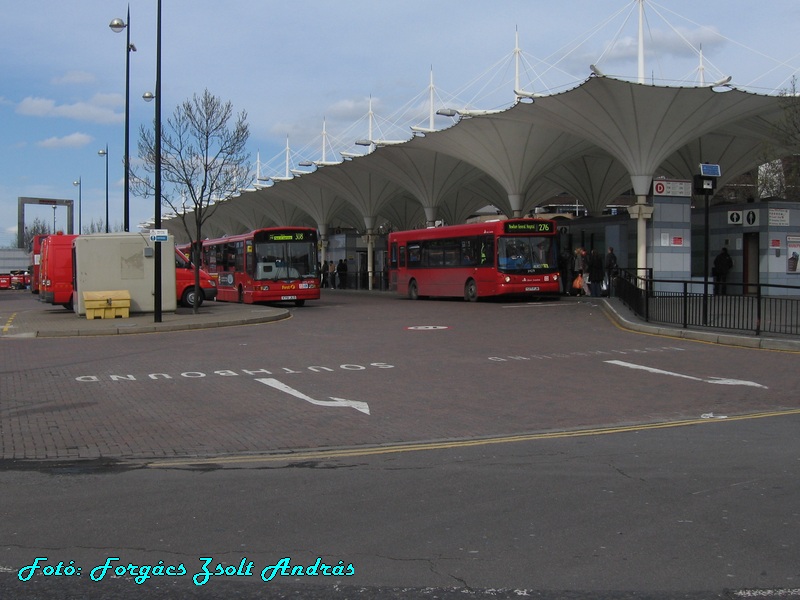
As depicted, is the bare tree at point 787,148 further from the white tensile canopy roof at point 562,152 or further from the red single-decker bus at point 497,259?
the red single-decker bus at point 497,259

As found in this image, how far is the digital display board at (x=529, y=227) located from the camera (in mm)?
31938

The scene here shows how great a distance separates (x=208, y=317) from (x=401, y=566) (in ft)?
69.0

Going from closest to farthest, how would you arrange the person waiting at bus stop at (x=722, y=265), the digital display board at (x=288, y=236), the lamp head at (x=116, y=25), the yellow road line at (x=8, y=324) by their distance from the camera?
1. the yellow road line at (x=8, y=324)
2. the lamp head at (x=116, y=25)
3. the person waiting at bus stop at (x=722, y=265)
4. the digital display board at (x=288, y=236)

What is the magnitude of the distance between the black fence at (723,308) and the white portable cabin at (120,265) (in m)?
14.5

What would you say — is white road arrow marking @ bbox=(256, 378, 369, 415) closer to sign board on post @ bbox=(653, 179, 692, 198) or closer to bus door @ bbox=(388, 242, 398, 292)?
sign board on post @ bbox=(653, 179, 692, 198)

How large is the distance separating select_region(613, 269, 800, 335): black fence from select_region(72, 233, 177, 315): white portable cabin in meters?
14.5

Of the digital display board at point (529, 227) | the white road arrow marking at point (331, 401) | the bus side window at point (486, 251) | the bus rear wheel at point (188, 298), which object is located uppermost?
the digital display board at point (529, 227)

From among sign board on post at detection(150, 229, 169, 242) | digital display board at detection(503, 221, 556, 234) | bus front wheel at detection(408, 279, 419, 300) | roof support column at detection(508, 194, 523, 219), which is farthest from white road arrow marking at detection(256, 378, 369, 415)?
roof support column at detection(508, 194, 523, 219)

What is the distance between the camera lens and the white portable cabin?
86.0 ft

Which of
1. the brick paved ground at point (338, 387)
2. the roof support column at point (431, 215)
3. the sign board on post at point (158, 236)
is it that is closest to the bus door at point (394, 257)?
the roof support column at point (431, 215)

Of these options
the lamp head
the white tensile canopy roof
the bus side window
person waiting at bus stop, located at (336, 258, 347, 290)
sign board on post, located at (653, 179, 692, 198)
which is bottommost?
person waiting at bus stop, located at (336, 258, 347, 290)

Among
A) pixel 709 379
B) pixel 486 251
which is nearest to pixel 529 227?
pixel 486 251

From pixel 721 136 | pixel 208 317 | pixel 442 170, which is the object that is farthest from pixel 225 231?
pixel 208 317

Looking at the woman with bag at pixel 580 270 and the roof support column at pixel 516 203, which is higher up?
the roof support column at pixel 516 203
